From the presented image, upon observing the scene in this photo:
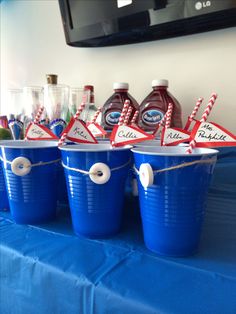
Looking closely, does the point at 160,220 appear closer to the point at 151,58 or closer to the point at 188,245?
the point at 188,245

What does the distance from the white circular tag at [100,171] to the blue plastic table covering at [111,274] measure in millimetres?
125

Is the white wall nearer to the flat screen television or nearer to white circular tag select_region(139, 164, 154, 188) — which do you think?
the flat screen television

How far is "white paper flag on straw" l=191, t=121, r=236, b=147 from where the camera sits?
19.7 inches

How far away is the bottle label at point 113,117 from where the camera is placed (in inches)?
35.5

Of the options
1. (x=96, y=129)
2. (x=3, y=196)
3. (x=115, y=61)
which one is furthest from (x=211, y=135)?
(x=115, y=61)

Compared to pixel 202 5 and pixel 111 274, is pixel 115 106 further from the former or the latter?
pixel 111 274

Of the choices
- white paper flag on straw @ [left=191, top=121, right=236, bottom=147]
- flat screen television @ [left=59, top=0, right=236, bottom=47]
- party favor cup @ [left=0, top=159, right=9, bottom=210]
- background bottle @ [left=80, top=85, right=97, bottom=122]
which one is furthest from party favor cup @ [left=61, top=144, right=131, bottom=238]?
flat screen television @ [left=59, top=0, right=236, bottom=47]

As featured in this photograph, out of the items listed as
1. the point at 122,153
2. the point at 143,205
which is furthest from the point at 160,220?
the point at 122,153

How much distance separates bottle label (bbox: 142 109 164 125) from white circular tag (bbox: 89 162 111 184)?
36 cm

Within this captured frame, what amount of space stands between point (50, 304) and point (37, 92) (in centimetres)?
73

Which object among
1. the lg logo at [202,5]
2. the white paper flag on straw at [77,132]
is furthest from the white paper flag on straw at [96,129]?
the lg logo at [202,5]

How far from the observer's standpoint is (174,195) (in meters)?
0.48

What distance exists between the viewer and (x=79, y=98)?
3.71ft

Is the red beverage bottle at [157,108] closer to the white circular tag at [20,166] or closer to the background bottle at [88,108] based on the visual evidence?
the background bottle at [88,108]
